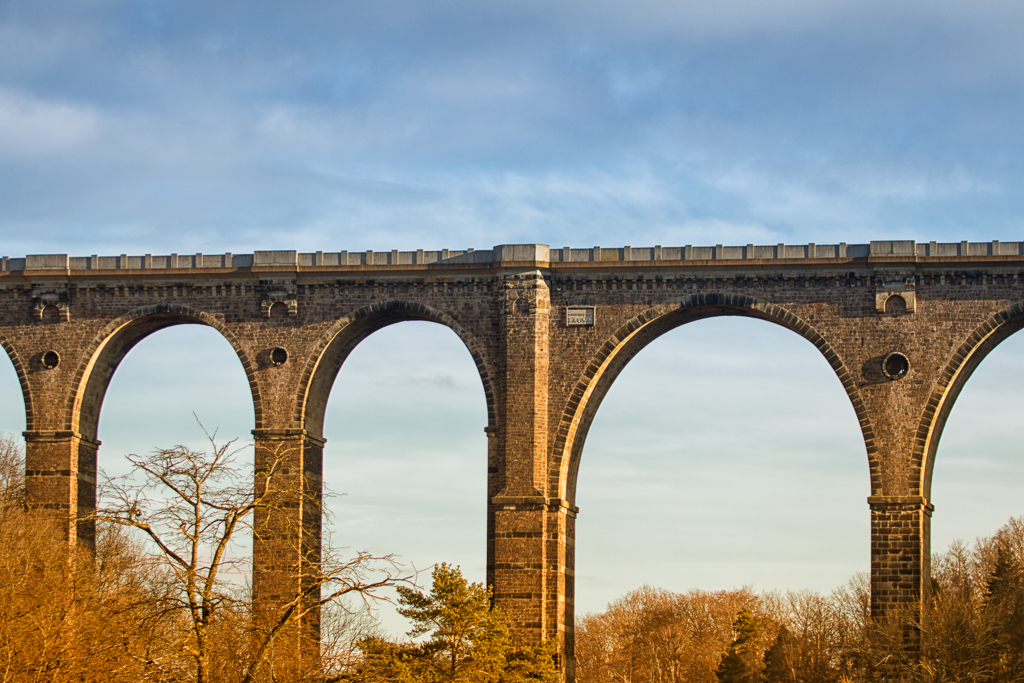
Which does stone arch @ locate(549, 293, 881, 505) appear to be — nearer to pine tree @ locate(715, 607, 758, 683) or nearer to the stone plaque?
the stone plaque

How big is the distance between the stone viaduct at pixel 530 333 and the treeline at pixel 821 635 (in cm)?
208

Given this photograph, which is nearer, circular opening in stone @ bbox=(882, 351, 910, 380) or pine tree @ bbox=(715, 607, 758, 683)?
circular opening in stone @ bbox=(882, 351, 910, 380)

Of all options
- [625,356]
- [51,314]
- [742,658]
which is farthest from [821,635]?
[51,314]

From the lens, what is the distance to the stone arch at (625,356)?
48.0 meters

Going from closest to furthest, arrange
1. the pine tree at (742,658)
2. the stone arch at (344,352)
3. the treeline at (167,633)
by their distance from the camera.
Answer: the treeline at (167,633)
the stone arch at (344,352)
the pine tree at (742,658)

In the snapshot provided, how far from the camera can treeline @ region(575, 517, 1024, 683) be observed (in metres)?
44.8

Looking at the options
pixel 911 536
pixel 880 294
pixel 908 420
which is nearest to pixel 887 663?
pixel 911 536

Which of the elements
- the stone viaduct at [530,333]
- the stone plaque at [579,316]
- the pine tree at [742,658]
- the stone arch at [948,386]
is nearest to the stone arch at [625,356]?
the stone viaduct at [530,333]

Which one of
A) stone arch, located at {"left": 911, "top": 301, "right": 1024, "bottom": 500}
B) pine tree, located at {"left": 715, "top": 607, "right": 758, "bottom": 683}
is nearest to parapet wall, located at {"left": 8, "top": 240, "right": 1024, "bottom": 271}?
stone arch, located at {"left": 911, "top": 301, "right": 1024, "bottom": 500}

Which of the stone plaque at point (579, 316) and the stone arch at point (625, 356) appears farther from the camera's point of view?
the stone plaque at point (579, 316)

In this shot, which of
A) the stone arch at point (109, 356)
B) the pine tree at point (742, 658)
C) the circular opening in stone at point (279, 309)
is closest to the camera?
the circular opening in stone at point (279, 309)

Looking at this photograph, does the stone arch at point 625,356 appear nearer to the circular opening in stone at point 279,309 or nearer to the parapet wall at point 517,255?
the parapet wall at point 517,255

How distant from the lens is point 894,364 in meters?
47.2

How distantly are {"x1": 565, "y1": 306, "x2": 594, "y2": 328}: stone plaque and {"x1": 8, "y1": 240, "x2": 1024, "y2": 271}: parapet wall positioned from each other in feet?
5.02
